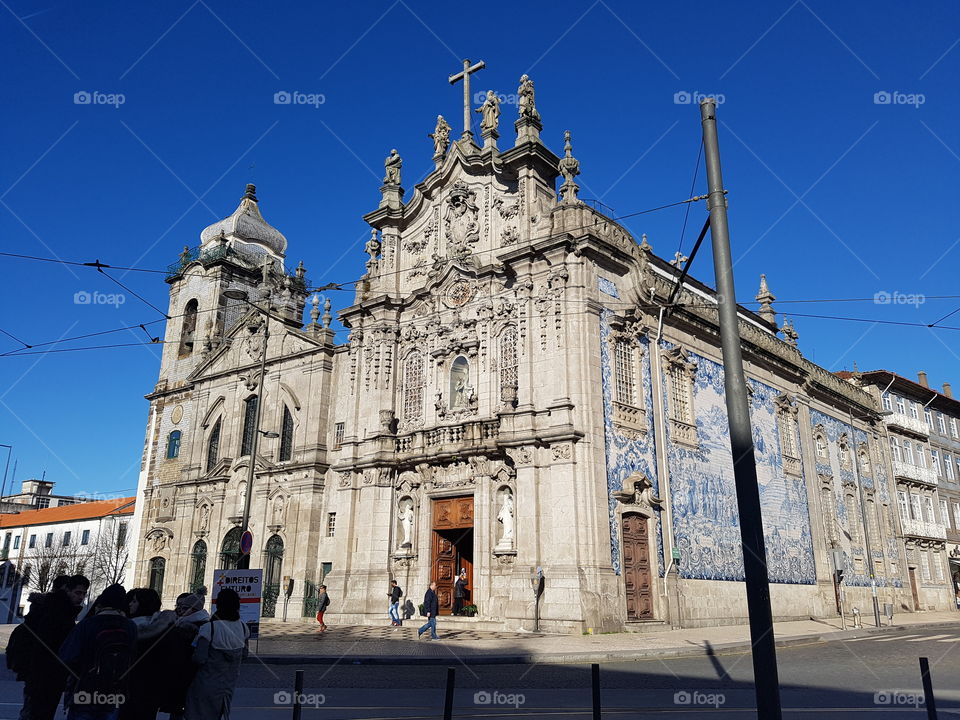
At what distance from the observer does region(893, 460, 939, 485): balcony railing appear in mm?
44562

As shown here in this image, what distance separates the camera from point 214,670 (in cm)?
714

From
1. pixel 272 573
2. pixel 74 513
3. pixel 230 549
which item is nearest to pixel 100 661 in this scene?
pixel 272 573

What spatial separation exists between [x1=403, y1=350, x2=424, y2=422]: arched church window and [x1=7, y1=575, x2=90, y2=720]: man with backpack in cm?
2053

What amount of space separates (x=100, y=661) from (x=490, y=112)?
25.7 metres

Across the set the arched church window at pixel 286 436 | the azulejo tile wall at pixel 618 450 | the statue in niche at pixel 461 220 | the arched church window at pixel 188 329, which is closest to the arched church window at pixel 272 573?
the arched church window at pixel 286 436

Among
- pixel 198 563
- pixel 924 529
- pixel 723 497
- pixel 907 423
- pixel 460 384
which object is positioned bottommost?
pixel 198 563

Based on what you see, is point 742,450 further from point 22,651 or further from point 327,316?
point 327,316

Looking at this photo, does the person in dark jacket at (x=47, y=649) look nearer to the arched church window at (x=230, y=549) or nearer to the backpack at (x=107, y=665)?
the backpack at (x=107, y=665)

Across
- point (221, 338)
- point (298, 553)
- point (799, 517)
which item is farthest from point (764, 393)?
point (221, 338)

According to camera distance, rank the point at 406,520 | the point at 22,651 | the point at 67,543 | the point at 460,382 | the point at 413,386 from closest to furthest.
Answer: the point at 22,651 < the point at 406,520 < the point at 460,382 < the point at 413,386 < the point at 67,543

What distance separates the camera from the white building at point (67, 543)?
189ft

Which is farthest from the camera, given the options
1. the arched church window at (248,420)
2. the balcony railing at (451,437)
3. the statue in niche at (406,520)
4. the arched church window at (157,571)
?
the arched church window at (157,571)

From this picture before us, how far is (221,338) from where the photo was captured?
41344 mm

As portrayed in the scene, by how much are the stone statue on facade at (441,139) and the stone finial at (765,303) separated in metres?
21.6
